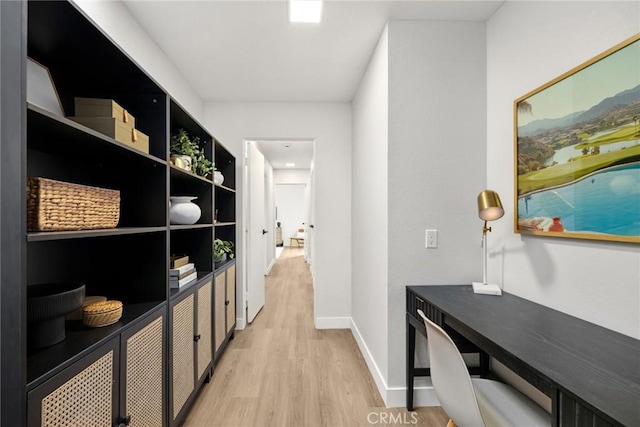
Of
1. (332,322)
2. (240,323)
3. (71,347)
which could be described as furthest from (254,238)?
(71,347)

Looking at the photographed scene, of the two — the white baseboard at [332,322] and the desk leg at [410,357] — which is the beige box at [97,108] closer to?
the desk leg at [410,357]

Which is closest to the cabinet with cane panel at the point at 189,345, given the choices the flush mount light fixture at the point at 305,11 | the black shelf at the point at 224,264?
the black shelf at the point at 224,264

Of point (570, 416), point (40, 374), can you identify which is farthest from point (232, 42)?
point (570, 416)

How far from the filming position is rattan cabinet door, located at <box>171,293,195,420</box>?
1571 millimetres

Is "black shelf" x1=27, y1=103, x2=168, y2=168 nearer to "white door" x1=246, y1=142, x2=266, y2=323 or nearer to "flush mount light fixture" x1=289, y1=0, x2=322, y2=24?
"flush mount light fixture" x1=289, y1=0, x2=322, y2=24

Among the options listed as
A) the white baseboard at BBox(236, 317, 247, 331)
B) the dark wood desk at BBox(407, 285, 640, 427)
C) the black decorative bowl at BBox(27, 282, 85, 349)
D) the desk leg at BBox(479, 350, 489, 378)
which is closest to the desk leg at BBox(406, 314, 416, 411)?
the dark wood desk at BBox(407, 285, 640, 427)

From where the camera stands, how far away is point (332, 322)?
318cm

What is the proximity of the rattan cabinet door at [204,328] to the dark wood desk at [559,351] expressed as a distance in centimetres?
142

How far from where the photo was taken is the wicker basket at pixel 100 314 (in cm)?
113

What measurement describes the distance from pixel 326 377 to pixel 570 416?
174cm

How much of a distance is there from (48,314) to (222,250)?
1.74 metres

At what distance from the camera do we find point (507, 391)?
1.21 meters

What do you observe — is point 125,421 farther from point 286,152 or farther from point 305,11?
point 286,152

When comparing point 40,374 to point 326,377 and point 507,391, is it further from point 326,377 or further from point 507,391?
point 326,377
